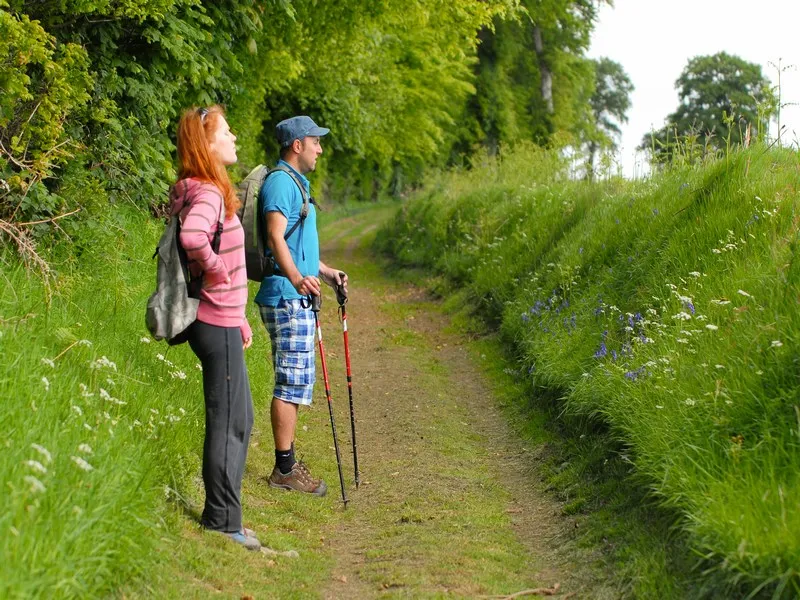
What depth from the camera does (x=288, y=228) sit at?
659 cm

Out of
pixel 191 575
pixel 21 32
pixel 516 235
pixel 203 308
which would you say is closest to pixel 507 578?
pixel 191 575

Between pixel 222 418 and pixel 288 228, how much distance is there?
1.83m

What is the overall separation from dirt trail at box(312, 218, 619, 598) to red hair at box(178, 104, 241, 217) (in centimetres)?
222

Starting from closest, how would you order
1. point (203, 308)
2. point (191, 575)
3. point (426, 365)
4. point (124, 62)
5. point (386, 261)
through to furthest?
1. point (191, 575)
2. point (203, 308)
3. point (124, 62)
4. point (426, 365)
5. point (386, 261)

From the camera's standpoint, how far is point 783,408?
488 cm

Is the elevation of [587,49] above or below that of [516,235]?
above

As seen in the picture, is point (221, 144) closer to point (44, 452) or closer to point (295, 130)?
point (295, 130)

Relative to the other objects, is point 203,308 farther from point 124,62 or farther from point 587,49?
point 587,49

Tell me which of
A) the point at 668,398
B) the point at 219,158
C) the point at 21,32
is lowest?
the point at 668,398

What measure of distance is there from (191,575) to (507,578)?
1715 mm

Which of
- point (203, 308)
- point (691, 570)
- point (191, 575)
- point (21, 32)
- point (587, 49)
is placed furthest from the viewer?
point (587, 49)

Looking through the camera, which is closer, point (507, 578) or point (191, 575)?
point (191, 575)

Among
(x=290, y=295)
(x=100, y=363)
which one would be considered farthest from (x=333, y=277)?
(x=100, y=363)

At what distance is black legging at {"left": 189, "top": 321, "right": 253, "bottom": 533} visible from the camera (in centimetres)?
511
